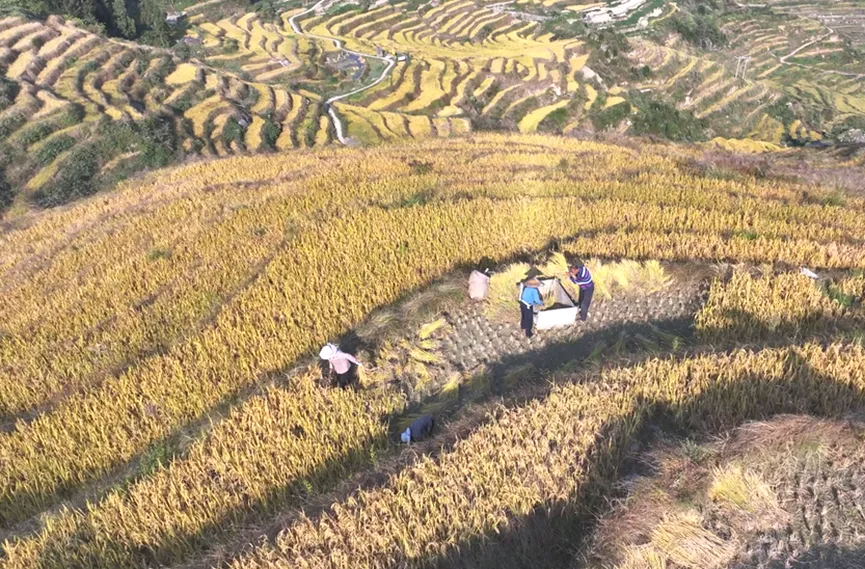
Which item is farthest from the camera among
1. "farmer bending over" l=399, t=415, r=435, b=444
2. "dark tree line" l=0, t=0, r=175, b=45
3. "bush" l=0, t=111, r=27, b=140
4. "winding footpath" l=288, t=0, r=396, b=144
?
"dark tree line" l=0, t=0, r=175, b=45

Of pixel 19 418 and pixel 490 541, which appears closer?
pixel 490 541

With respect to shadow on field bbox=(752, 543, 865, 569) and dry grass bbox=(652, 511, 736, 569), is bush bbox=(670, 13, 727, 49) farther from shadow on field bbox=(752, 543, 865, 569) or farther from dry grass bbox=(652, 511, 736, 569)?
dry grass bbox=(652, 511, 736, 569)

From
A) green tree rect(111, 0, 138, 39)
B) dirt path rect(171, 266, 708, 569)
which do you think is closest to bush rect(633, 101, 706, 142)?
dirt path rect(171, 266, 708, 569)

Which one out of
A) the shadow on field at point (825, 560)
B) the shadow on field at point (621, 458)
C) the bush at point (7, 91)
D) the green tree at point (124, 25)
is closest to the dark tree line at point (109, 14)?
the green tree at point (124, 25)

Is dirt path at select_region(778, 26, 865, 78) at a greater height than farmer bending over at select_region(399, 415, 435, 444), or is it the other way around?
farmer bending over at select_region(399, 415, 435, 444)

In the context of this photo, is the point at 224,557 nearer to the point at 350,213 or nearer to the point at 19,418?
the point at 19,418

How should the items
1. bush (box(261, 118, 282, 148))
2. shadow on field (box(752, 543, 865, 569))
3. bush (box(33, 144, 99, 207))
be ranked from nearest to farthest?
1. shadow on field (box(752, 543, 865, 569))
2. bush (box(33, 144, 99, 207))
3. bush (box(261, 118, 282, 148))

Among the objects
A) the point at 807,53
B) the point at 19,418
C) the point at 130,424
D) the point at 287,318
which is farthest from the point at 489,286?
the point at 807,53
